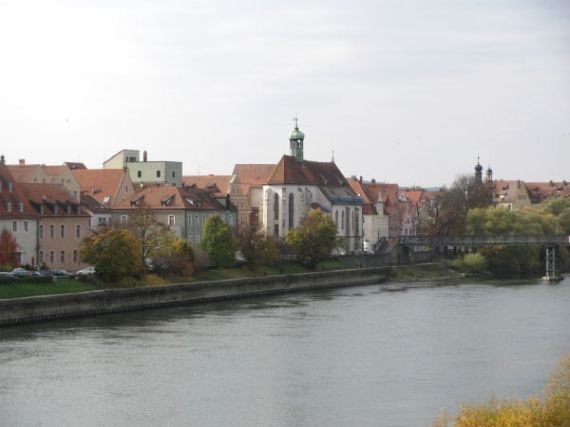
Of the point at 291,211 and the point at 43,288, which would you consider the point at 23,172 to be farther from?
the point at 291,211

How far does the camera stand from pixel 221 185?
121500 mm

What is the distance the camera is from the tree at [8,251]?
70.6 meters

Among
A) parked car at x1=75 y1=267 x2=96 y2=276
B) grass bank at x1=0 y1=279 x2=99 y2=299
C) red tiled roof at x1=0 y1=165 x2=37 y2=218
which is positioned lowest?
grass bank at x1=0 y1=279 x2=99 y2=299

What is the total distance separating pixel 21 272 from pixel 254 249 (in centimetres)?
2571

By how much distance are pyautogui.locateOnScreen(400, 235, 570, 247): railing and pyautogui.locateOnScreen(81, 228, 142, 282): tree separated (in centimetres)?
4590

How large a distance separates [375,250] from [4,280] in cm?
6372

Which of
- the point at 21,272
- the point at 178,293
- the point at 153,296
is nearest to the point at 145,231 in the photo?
the point at 178,293

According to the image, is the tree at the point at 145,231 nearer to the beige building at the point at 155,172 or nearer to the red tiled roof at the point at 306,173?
the beige building at the point at 155,172

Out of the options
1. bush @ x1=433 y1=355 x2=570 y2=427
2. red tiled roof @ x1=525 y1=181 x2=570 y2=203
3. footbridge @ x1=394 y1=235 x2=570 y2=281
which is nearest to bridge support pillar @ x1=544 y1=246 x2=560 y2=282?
footbridge @ x1=394 y1=235 x2=570 y2=281

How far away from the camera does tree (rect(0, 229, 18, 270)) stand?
70550 mm

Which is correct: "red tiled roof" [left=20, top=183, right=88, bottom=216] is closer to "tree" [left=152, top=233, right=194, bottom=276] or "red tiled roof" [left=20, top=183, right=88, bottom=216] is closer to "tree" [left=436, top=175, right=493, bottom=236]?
"tree" [left=152, top=233, right=194, bottom=276]

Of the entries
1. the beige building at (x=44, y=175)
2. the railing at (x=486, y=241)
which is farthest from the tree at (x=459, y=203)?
the beige building at (x=44, y=175)

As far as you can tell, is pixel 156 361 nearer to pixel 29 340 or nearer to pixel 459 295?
pixel 29 340

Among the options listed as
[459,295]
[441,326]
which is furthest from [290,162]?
[441,326]
